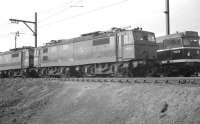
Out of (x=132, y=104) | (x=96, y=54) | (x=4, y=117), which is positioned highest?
(x=96, y=54)

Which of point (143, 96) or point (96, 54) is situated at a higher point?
point (96, 54)

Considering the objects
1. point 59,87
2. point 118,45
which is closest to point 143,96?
point 59,87

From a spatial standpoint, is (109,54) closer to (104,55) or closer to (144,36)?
(104,55)

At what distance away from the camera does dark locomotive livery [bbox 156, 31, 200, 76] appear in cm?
2008

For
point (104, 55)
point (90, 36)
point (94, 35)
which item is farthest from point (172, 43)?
point (90, 36)

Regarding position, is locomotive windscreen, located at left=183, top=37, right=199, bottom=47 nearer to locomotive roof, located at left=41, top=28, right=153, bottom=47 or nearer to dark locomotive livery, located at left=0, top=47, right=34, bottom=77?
locomotive roof, located at left=41, top=28, right=153, bottom=47

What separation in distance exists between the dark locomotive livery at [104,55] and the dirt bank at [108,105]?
14.2 feet

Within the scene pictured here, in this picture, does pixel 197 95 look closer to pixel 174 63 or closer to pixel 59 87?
pixel 59 87

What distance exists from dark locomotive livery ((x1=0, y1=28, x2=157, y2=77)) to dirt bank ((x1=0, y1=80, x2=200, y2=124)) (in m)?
4.32

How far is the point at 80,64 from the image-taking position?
22.6 meters

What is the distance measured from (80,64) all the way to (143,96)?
1242 centimetres

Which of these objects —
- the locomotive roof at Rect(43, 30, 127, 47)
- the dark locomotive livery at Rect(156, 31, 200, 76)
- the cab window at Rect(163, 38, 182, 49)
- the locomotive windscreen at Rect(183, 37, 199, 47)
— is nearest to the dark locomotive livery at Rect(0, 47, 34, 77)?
the locomotive roof at Rect(43, 30, 127, 47)

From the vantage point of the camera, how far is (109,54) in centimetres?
2009

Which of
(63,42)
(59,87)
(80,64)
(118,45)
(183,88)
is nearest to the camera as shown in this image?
(183,88)
